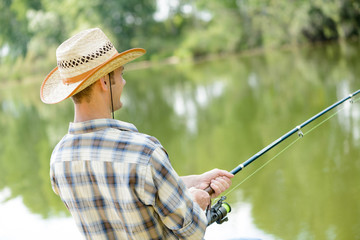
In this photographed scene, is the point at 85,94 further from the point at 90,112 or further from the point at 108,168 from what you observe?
the point at 108,168

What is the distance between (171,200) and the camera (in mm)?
1159

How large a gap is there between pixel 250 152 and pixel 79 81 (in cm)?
417

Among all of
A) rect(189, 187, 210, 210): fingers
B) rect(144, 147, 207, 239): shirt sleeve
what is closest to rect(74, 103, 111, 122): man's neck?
rect(144, 147, 207, 239): shirt sleeve

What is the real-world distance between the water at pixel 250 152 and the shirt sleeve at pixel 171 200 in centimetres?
202

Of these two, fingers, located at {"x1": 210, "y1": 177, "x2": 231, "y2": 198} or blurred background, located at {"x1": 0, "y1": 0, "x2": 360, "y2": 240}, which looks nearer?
fingers, located at {"x1": 210, "y1": 177, "x2": 231, "y2": 198}

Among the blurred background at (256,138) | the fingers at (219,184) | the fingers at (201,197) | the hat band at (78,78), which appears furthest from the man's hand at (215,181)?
the blurred background at (256,138)

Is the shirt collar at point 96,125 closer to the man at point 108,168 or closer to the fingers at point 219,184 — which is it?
the man at point 108,168

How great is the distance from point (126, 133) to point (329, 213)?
2.48 m

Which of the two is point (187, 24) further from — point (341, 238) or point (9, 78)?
point (341, 238)

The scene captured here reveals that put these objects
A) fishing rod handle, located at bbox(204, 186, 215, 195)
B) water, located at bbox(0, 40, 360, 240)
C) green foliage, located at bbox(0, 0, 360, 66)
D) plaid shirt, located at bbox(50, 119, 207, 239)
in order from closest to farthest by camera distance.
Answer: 1. plaid shirt, located at bbox(50, 119, 207, 239)
2. fishing rod handle, located at bbox(204, 186, 215, 195)
3. water, located at bbox(0, 40, 360, 240)
4. green foliage, located at bbox(0, 0, 360, 66)

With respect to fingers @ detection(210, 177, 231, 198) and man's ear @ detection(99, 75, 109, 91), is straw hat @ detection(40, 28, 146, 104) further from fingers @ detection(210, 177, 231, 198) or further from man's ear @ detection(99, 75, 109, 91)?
fingers @ detection(210, 177, 231, 198)

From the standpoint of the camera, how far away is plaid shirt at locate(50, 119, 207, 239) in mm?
1125

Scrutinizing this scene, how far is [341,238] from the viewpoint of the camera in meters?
2.92

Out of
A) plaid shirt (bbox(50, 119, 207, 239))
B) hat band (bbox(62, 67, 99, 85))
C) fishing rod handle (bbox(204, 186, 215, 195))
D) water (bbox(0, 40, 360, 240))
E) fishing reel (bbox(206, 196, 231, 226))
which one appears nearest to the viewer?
plaid shirt (bbox(50, 119, 207, 239))
